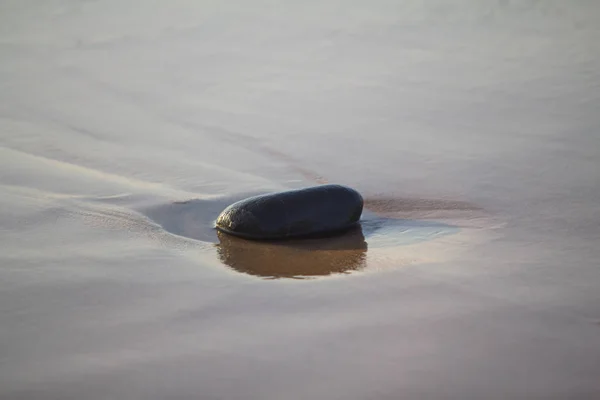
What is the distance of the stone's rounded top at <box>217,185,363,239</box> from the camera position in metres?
4.73

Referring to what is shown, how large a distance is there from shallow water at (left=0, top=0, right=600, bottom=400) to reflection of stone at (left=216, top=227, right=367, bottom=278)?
0.02m

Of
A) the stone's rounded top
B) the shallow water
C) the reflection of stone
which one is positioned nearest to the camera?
the shallow water

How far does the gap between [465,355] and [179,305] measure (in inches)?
48.2

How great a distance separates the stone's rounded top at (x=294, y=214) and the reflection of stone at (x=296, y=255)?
0.21 ft

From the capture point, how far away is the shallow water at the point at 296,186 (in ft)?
10.8

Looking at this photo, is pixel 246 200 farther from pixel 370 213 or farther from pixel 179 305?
pixel 179 305

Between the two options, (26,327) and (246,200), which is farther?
(246,200)

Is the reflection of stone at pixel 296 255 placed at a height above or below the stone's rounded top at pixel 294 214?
below

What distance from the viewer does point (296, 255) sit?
4.45 metres

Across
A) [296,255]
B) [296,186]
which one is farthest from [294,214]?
[296,186]

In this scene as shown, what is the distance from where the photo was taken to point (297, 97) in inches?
275

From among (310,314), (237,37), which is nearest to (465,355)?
(310,314)

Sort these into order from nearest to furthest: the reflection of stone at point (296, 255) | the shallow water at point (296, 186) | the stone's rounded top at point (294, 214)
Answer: the shallow water at point (296, 186) → the reflection of stone at point (296, 255) → the stone's rounded top at point (294, 214)

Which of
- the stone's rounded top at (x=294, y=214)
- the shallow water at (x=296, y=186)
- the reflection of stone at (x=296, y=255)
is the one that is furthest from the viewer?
the stone's rounded top at (x=294, y=214)
